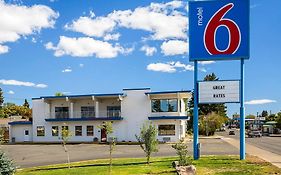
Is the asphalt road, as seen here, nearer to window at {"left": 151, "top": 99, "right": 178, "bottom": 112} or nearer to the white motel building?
the white motel building

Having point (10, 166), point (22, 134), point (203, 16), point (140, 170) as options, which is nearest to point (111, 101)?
point (22, 134)

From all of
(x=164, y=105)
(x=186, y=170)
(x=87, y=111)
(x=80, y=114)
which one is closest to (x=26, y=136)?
(x=80, y=114)

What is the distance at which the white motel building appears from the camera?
49906mm

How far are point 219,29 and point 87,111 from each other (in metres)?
33.8

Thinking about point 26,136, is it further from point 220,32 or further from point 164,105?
point 220,32

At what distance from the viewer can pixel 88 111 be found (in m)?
54.5

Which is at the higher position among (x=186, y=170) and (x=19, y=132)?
(x=186, y=170)

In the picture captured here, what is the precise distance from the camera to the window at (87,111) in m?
54.1

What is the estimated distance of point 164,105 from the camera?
50.5 meters

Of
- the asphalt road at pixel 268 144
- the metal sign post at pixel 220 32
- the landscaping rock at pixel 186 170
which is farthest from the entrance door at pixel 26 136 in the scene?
the landscaping rock at pixel 186 170

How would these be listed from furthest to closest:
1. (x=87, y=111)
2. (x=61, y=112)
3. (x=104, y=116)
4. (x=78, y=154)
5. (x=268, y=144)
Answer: (x=61, y=112), (x=87, y=111), (x=104, y=116), (x=268, y=144), (x=78, y=154)

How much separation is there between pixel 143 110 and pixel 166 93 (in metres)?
4.00

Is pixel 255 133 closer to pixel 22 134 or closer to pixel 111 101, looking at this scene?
pixel 111 101

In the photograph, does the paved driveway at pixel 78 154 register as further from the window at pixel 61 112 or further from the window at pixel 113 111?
the window at pixel 61 112
